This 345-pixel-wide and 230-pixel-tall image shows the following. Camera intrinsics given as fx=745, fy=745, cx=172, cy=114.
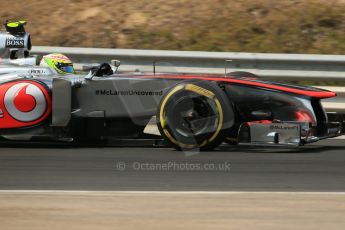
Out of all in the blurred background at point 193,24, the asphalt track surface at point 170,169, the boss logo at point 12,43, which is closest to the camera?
the asphalt track surface at point 170,169

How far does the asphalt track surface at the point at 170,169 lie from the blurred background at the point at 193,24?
4932 millimetres

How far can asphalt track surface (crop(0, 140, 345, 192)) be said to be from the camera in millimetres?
5977

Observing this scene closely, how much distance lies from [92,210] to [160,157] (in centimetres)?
265

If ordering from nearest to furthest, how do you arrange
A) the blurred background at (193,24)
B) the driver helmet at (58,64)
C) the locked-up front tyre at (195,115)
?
1. the locked-up front tyre at (195,115)
2. the driver helmet at (58,64)
3. the blurred background at (193,24)

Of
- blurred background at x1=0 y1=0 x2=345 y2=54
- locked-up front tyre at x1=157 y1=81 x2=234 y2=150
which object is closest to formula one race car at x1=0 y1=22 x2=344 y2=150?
locked-up front tyre at x1=157 y1=81 x2=234 y2=150

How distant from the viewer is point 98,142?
8.42 meters

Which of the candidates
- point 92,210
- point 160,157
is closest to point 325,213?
point 92,210

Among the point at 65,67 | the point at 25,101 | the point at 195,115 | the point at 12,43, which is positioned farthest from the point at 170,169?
the point at 12,43

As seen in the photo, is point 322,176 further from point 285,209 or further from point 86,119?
point 86,119

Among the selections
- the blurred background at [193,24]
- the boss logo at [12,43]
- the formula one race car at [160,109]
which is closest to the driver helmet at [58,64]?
the formula one race car at [160,109]

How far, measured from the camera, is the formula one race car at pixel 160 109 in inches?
288

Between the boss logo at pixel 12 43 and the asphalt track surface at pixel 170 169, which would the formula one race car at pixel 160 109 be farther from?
the boss logo at pixel 12 43

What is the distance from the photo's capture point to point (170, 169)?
6742 millimetres

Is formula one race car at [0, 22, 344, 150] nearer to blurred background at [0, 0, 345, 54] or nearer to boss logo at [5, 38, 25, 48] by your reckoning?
boss logo at [5, 38, 25, 48]
